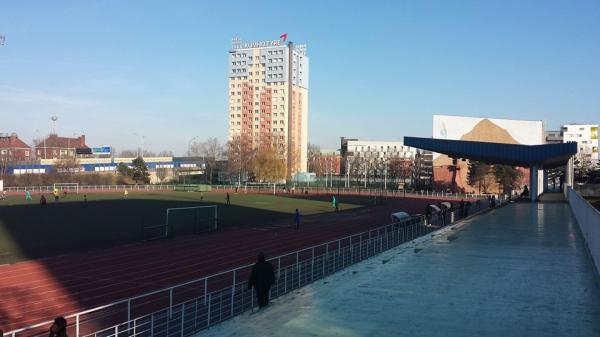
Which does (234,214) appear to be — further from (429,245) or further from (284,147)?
(284,147)

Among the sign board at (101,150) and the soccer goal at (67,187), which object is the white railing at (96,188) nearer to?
the soccer goal at (67,187)

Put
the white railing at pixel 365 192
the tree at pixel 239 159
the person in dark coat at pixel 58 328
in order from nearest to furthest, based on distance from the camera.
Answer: the person in dark coat at pixel 58 328
the white railing at pixel 365 192
the tree at pixel 239 159

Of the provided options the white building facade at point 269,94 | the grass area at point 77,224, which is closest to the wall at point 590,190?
the grass area at point 77,224

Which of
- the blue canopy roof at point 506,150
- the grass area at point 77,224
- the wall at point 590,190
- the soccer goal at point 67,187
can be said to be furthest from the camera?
the soccer goal at point 67,187

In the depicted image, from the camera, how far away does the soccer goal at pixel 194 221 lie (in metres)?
32.9

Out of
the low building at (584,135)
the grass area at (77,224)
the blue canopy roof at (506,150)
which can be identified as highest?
the low building at (584,135)

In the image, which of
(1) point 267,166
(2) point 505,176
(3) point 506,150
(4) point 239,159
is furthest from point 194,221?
(4) point 239,159

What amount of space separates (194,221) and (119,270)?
14411mm

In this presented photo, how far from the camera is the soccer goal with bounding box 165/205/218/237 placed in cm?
3291

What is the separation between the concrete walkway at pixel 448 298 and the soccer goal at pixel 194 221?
16700 mm

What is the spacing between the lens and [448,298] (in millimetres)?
11812

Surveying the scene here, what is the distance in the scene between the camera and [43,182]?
87.6 metres

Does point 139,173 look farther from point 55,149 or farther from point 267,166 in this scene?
point 55,149

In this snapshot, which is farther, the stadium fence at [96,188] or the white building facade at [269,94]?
the white building facade at [269,94]
